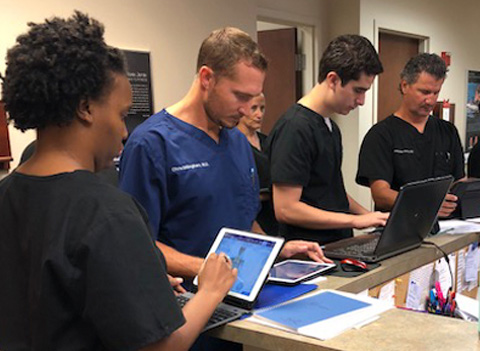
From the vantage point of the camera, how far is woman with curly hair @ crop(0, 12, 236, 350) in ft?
2.42

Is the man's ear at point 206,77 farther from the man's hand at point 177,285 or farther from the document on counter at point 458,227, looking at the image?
the document on counter at point 458,227

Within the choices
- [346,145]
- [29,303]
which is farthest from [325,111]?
[346,145]

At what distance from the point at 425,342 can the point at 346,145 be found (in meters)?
3.13

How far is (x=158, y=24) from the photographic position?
2656 millimetres

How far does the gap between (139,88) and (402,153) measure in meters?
1.35

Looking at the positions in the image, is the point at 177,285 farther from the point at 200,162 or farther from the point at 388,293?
the point at 388,293

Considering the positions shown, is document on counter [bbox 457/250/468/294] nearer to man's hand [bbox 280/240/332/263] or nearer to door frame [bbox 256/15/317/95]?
man's hand [bbox 280/240/332/263]

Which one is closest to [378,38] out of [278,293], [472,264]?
[472,264]

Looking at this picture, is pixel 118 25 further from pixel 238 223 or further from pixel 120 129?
pixel 120 129

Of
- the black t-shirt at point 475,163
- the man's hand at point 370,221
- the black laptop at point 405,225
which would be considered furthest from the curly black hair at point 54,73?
the black t-shirt at point 475,163

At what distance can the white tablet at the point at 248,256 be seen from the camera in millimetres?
1124

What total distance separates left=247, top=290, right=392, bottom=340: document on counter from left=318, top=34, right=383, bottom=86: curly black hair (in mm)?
915

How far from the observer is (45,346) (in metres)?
0.76

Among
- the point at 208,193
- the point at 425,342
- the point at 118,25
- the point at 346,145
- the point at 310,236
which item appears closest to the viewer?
the point at 425,342
